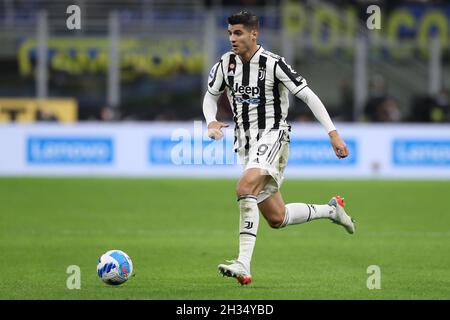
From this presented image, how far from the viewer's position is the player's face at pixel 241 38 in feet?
29.5

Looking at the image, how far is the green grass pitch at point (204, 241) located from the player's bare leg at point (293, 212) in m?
0.50

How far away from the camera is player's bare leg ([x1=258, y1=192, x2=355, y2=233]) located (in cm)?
930

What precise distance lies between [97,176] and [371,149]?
5.96 metres

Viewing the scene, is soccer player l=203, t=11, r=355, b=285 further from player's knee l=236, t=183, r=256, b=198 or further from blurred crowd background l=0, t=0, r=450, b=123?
blurred crowd background l=0, t=0, r=450, b=123

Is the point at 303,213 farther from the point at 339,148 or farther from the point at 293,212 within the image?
the point at 339,148

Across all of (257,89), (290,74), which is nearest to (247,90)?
(257,89)

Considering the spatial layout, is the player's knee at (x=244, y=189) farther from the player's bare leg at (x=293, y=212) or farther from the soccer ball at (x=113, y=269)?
the soccer ball at (x=113, y=269)

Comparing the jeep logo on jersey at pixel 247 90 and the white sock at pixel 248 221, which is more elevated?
the jeep logo on jersey at pixel 247 90

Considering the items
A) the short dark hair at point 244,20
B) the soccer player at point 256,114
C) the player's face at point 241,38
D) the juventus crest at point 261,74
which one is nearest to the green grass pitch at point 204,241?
the soccer player at point 256,114

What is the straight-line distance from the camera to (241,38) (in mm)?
9016

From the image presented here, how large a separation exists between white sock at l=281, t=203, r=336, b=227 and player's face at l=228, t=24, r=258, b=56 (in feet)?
4.82

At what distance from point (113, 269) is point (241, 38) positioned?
2193mm

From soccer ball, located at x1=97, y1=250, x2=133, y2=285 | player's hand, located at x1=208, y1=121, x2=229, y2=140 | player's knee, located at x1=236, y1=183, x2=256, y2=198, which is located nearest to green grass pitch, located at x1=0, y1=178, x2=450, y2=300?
soccer ball, located at x1=97, y1=250, x2=133, y2=285
